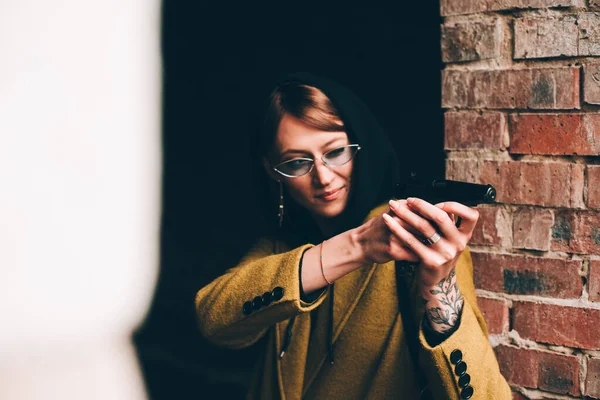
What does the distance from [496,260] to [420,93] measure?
2.19 feet

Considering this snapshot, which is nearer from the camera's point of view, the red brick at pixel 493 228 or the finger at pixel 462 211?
the finger at pixel 462 211

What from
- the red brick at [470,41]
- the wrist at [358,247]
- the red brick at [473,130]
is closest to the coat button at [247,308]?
the wrist at [358,247]

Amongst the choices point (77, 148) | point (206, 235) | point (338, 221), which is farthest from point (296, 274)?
point (206, 235)

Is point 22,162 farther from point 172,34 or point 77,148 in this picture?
point 172,34

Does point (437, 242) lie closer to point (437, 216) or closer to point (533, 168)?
point (437, 216)

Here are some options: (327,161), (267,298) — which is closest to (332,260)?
(267,298)

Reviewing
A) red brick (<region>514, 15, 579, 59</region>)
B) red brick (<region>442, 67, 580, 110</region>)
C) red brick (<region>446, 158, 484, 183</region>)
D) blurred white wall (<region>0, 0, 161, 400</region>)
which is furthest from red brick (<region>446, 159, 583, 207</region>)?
blurred white wall (<region>0, 0, 161, 400</region>)

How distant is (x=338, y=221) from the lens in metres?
1.54

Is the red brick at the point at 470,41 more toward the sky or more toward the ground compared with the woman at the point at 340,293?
more toward the sky

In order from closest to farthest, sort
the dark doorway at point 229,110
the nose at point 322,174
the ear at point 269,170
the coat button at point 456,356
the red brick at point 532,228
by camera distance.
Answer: the coat button at point 456,356 < the red brick at point 532,228 < the nose at point 322,174 < the ear at point 269,170 < the dark doorway at point 229,110

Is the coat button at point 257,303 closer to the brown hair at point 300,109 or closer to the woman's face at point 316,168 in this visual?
the woman's face at point 316,168

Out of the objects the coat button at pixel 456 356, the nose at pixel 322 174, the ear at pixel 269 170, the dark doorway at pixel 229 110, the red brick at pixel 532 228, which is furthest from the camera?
the dark doorway at pixel 229 110

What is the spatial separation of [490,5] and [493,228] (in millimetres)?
502

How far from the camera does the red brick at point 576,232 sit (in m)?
1.22
